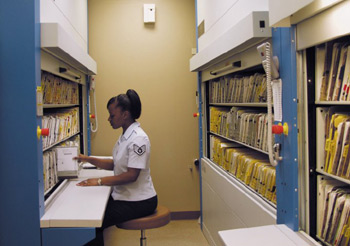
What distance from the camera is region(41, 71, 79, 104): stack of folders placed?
98.2 inches

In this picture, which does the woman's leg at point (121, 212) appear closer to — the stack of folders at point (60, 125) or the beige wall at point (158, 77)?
the stack of folders at point (60, 125)

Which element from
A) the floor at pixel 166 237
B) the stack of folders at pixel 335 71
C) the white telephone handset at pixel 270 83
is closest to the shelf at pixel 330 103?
the stack of folders at pixel 335 71

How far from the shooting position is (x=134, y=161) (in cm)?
245

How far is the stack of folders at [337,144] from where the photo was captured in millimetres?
1379

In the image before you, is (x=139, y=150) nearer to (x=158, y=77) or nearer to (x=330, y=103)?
(x=330, y=103)

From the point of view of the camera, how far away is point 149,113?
4160 millimetres

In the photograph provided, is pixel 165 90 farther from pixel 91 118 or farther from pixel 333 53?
pixel 333 53

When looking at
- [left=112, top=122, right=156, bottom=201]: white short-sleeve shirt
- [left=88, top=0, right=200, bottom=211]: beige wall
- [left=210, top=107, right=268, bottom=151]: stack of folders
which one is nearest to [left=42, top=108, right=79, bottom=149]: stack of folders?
[left=112, top=122, right=156, bottom=201]: white short-sleeve shirt

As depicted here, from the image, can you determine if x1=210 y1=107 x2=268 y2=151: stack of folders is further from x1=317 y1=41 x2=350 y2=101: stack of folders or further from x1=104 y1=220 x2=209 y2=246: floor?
x1=104 y1=220 x2=209 y2=246: floor

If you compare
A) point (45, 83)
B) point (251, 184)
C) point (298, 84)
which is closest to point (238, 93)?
point (251, 184)

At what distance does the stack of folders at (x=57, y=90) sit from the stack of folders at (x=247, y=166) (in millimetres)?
1404

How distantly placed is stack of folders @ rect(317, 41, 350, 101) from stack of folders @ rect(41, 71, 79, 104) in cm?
177

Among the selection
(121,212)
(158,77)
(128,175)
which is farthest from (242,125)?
(158,77)

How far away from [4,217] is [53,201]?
40 centimetres
